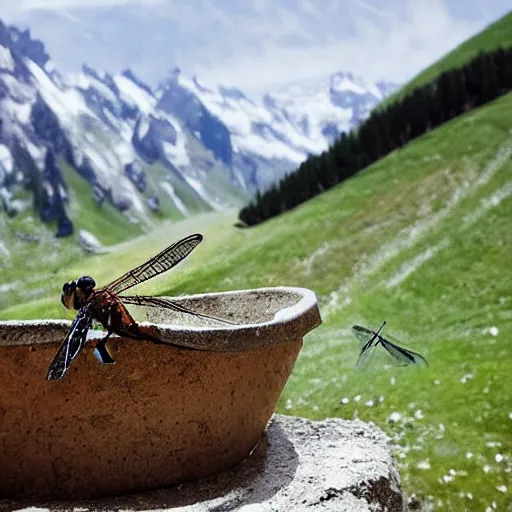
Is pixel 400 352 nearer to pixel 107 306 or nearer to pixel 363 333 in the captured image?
pixel 363 333

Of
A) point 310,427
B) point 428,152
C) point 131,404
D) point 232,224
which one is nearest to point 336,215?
point 428,152

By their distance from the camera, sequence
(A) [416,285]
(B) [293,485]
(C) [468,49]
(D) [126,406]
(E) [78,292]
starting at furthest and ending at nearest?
(C) [468,49] → (A) [416,285] → (B) [293,485] → (D) [126,406] → (E) [78,292]

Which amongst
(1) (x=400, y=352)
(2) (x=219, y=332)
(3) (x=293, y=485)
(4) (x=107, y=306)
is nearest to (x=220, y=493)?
(3) (x=293, y=485)

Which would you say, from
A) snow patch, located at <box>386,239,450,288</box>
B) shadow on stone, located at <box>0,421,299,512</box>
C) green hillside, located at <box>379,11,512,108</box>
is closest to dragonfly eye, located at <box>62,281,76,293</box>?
shadow on stone, located at <box>0,421,299,512</box>

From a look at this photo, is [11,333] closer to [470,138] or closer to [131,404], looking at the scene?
[131,404]

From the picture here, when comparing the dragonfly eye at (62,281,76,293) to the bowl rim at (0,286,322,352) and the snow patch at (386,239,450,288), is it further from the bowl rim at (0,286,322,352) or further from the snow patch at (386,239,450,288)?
the snow patch at (386,239,450,288)
